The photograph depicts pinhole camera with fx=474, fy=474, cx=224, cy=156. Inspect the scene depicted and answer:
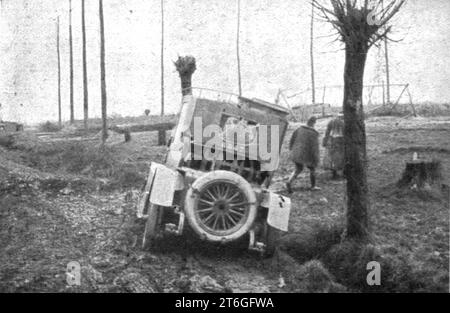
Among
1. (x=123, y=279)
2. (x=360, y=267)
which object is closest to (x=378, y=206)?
(x=360, y=267)

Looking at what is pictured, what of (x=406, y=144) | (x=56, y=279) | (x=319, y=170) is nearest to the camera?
(x=56, y=279)

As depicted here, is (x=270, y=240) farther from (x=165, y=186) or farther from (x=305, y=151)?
(x=305, y=151)

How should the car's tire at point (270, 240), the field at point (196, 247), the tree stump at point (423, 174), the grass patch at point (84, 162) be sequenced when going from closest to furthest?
Result: the field at point (196, 247) < the car's tire at point (270, 240) < the tree stump at point (423, 174) < the grass patch at point (84, 162)

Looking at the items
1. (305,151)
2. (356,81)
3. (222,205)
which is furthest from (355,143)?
(305,151)

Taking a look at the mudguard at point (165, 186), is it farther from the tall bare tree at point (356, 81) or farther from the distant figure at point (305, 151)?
the distant figure at point (305, 151)

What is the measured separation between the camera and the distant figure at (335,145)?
40.0ft

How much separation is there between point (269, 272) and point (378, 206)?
3.79 metres

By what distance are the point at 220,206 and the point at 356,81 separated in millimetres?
2698

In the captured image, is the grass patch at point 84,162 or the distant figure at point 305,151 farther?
the grass patch at point 84,162

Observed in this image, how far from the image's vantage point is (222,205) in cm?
686

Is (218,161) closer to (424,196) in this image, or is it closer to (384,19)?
(384,19)

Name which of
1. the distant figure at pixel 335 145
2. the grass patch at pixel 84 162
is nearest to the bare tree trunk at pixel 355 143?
the distant figure at pixel 335 145

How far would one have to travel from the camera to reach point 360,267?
643 cm

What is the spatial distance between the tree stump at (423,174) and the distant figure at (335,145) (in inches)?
84.2
